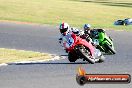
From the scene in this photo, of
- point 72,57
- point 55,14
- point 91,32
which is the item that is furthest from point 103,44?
point 55,14

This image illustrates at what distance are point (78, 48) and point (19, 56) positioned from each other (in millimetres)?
2899

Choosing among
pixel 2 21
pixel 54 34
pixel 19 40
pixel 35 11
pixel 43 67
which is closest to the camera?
pixel 43 67

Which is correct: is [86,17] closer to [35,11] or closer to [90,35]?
[35,11]

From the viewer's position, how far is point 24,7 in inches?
1992

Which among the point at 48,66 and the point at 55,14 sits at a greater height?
the point at 48,66

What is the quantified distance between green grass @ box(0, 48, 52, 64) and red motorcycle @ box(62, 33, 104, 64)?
148 cm

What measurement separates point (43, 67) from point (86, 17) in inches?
1049

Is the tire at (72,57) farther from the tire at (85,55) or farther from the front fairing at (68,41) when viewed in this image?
the tire at (85,55)

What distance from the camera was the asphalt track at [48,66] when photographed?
14.8 meters

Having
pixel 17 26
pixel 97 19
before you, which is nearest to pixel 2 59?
pixel 17 26

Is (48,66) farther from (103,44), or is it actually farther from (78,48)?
(103,44)

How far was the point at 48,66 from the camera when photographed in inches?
722

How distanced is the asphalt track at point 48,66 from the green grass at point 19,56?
1.09m

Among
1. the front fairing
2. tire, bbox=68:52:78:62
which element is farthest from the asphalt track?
Result: the front fairing
